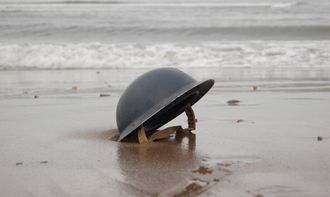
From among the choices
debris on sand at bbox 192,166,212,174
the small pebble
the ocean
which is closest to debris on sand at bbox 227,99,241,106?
the small pebble

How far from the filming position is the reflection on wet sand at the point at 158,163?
9.04 ft

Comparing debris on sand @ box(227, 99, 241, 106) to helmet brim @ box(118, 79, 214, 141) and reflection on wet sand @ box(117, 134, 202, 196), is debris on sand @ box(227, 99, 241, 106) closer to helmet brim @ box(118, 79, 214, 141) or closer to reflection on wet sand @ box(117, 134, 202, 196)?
helmet brim @ box(118, 79, 214, 141)

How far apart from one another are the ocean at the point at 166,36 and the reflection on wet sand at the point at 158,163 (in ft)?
22.5

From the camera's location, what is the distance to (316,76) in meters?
8.38

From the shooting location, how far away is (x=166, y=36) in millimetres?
16172

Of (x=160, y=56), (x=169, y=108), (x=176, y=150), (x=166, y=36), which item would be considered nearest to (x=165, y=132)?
(x=169, y=108)

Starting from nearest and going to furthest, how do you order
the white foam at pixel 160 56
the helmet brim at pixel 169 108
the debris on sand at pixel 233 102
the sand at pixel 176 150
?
the sand at pixel 176 150, the helmet brim at pixel 169 108, the debris on sand at pixel 233 102, the white foam at pixel 160 56

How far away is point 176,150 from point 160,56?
8225mm

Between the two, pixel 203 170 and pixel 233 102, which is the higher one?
pixel 203 170

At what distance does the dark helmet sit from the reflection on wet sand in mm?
179

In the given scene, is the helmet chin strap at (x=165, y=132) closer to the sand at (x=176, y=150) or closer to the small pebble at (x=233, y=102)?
the sand at (x=176, y=150)

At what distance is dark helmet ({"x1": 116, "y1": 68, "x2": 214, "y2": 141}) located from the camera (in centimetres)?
354

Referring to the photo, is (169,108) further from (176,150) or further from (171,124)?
(171,124)

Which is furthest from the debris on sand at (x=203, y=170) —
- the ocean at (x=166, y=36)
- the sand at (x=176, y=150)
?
the ocean at (x=166, y=36)
